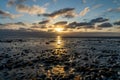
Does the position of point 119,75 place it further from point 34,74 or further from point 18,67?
point 18,67

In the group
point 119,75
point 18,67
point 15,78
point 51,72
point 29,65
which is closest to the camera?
point 15,78

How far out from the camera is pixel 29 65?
33.4 meters

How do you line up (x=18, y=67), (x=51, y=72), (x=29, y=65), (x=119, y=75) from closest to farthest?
(x=119, y=75) < (x=51, y=72) < (x=18, y=67) < (x=29, y=65)

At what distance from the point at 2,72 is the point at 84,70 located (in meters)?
13.2

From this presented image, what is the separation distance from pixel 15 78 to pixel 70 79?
297 inches

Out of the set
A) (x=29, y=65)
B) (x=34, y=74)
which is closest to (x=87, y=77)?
(x=34, y=74)

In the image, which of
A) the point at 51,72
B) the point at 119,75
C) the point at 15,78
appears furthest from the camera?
the point at 51,72

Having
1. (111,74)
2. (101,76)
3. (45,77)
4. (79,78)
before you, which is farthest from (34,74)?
(111,74)

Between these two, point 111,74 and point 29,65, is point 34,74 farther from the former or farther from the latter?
point 111,74

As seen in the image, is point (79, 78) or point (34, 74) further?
point (34, 74)

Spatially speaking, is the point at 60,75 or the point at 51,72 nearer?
the point at 60,75

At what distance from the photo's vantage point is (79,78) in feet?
81.4

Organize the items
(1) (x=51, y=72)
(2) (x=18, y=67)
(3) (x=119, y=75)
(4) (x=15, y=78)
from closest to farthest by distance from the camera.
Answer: (4) (x=15, y=78) → (3) (x=119, y=75) → (1) (x=51, y=72) → (2) (x=18, y=67)

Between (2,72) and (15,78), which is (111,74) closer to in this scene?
(15,78)
